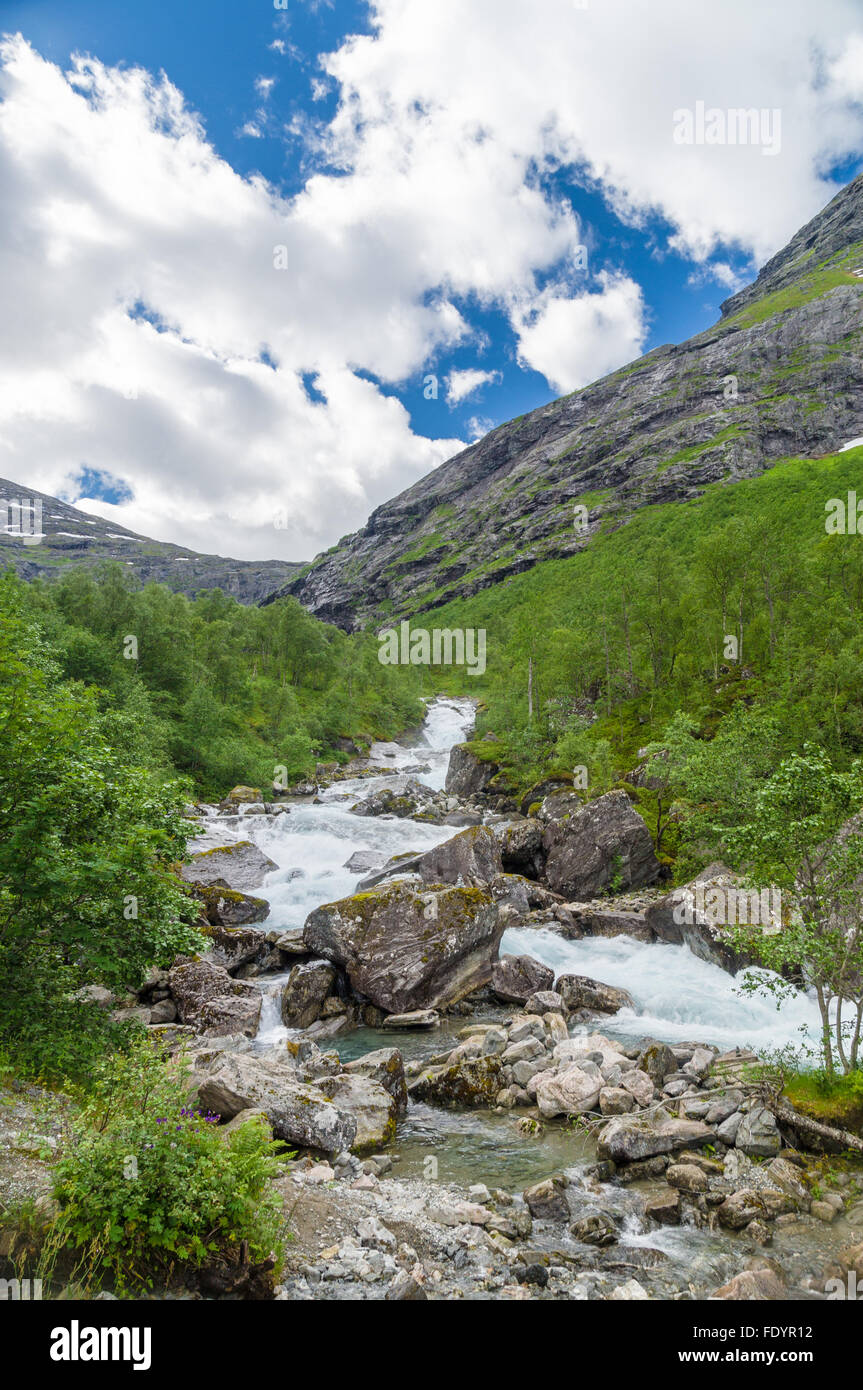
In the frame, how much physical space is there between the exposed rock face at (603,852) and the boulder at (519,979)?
43.3 feet

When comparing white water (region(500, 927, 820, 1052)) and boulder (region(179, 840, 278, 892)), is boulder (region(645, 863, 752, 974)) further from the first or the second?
boulder (region(179, 840, 278, 892))

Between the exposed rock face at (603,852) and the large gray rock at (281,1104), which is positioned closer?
the large gray rock at (281,1104)

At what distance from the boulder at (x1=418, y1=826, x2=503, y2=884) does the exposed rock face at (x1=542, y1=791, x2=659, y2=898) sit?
642 centimetres

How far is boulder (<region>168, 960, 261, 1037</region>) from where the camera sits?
72.8 ft

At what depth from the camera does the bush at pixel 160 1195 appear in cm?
832

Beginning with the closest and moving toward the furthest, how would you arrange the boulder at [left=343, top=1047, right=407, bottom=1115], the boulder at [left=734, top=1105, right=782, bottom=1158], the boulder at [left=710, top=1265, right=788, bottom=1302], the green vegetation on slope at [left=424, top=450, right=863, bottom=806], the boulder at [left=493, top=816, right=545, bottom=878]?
1. the boulder at [left=710, top=1265, right=788, bottom=1302]
2. the boulder at [left=734, top=1105, right=782, bottom=1158]
3. the boulder at [left=343, top=1047, right=407, bottom=1115]
4. the green vegetation on slope at [left=424, top=450, right=863, bottom=806]
5. the boulder at [left=493, top=816, right=545, bottom=878]

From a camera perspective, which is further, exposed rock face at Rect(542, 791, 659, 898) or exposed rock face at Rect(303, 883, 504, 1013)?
exposed rock face at Rect(542, 791, 659, 898)

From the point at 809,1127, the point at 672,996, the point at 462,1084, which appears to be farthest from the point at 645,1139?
the point at 672,996

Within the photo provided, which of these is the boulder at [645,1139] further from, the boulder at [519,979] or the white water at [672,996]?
the boulder at [519,979]

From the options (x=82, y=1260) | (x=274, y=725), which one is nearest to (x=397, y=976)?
(x=82, y=1260)

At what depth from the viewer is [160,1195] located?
8672mm

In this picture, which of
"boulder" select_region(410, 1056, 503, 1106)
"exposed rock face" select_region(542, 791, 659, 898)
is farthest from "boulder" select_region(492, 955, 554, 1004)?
"exposed rock face" select_region(542, 791, 659, 898)

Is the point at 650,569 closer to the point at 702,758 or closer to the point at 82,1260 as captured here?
the point at 702,758

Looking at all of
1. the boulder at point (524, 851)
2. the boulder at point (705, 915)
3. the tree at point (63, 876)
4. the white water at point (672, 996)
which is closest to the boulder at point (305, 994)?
the white water at point (672, 996)
